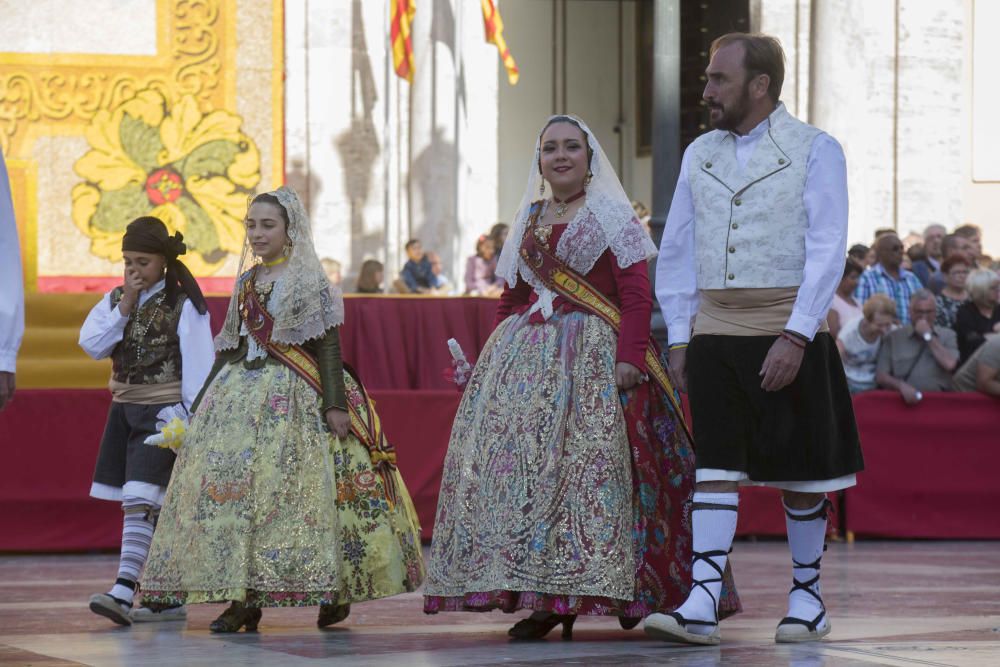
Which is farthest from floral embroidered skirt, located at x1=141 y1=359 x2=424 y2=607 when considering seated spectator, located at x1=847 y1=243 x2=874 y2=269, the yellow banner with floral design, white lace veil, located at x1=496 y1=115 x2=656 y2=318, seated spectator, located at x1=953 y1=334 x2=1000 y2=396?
the yellow banner with floral design

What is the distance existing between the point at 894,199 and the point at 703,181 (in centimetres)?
1212

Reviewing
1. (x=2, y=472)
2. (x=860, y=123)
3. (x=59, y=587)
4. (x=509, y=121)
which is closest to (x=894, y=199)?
(x=860, y=123)

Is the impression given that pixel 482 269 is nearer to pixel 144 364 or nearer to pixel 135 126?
pixel 135 126

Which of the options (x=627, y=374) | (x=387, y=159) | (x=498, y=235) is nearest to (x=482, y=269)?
(x=498, y=235)

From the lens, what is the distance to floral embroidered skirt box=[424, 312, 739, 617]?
5750 millimetres

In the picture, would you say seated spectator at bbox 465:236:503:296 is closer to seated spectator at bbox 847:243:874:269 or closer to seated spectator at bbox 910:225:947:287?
seated spectator at bbox 847:243:874:269

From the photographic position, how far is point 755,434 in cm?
559

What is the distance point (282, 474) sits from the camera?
624 cm

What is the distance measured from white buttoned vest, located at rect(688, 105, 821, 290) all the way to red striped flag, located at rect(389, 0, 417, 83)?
10.1 metres

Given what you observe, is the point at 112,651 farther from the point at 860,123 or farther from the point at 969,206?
the point at 969,206

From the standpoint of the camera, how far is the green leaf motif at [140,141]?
51.8 feet

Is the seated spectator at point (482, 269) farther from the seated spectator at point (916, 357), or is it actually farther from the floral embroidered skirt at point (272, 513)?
the floral embroidered skirt at point (272, 513)

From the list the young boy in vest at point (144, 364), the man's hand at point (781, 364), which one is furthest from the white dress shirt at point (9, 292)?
→ the young boy in vest at point (144, 364)

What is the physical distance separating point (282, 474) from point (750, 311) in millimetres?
1671
